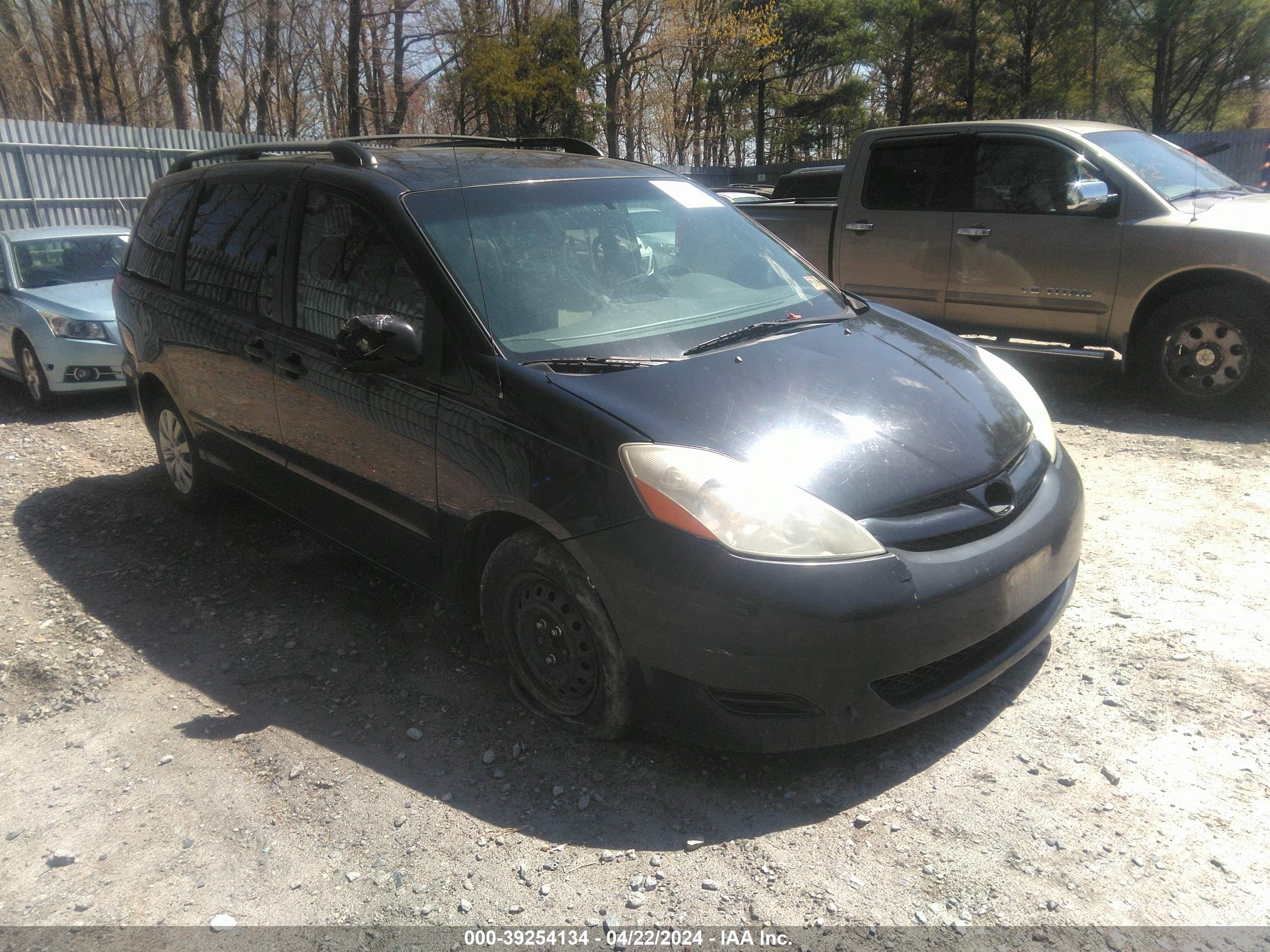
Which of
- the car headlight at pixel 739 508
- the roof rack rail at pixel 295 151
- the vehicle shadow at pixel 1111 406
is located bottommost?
the vehicle shadow at pixel 1111 406

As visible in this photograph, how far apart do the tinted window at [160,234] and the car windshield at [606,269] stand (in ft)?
7.02

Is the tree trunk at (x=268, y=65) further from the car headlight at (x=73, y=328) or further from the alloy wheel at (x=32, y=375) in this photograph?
the car headlight at (x=73, y=328)

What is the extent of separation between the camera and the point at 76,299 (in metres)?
8.36

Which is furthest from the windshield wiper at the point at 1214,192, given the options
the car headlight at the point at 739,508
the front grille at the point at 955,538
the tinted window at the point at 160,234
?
the tinted window at the point at 160,234

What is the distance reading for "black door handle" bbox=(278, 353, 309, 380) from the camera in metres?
3.93

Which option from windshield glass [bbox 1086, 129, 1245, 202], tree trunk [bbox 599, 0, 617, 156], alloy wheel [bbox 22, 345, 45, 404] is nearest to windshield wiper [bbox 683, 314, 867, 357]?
windshield glass [bbox 1086, 129, 1245, 202]

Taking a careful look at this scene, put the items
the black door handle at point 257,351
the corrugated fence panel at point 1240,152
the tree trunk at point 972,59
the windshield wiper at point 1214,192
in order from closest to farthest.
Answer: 1. the black door handle at point 257,351
2. the windshield wiper at point 1214,192
3. the corrugated fence panel at point 1240,152
4. the tree trunk at point 972,59

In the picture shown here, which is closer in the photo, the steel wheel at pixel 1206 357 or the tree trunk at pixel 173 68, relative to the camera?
the steel wheel at pixel 1206 357

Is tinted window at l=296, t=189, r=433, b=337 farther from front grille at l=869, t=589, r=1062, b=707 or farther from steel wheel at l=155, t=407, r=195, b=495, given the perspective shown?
front grille at l=869, t=589, r=1062, b=707

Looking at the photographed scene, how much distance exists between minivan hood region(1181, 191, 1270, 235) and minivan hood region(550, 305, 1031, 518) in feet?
11.9

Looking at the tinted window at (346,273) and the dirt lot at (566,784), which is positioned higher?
the tinted window at (346,273)

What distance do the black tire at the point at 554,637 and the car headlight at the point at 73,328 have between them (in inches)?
249

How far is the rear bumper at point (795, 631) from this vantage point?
257 cm

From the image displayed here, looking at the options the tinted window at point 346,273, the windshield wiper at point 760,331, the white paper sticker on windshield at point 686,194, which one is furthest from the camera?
the white paper sticker on windshield at point 686,194
